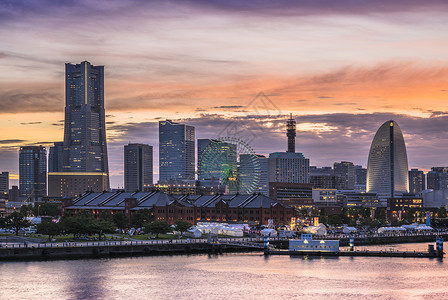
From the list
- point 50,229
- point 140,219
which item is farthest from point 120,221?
point 50,229

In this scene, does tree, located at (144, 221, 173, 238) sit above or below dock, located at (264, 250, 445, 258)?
above

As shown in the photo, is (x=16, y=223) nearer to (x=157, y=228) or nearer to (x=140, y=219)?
(x=157, y=228)

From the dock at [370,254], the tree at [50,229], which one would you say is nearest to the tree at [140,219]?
the tree at [50,229]

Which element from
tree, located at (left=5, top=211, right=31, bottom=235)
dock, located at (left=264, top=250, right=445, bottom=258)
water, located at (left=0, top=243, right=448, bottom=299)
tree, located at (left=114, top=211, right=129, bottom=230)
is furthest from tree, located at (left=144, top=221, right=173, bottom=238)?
dock, located at (left=264, top=250, right=445, bottom=258)

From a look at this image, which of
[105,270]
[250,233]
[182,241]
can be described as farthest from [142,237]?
[105,270]

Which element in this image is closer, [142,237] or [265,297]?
[265,297]

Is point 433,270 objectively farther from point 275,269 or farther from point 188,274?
point 188,274

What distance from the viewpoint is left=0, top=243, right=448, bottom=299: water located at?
329ft

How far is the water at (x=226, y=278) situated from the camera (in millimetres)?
100250

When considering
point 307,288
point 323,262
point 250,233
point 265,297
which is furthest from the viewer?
point 250,233

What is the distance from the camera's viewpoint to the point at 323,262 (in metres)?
136

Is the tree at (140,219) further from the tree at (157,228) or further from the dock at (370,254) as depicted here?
the dock at (370,254)

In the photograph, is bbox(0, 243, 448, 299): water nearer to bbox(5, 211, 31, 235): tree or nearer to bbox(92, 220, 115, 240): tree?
bbox(92, 220, 115, 240): tree

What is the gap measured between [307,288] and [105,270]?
3596 cm
